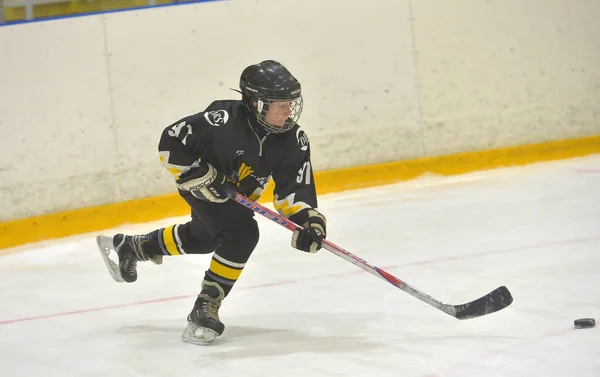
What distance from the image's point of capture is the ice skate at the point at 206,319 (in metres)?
3.11

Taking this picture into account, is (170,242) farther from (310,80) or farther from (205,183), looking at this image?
(310,80)

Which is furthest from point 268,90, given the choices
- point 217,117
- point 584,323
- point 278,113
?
point 584,323

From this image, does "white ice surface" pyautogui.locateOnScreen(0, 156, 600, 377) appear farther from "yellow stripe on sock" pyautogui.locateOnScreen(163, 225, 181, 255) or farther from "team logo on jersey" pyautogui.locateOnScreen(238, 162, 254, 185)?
"team logo on jersey" pyautogui.locateOnScreen(238, 162, 254, 185)

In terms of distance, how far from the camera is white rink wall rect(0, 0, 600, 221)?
5121 millimetres

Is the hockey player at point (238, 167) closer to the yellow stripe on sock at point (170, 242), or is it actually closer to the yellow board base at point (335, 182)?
the yellow stripe on sock at point (170, 242)

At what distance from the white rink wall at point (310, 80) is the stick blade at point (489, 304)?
Result: 2.80 m

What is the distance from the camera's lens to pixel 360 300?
138 inches

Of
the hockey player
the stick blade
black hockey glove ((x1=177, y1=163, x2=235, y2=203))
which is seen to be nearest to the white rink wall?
the hockey player

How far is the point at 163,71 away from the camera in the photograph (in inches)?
211

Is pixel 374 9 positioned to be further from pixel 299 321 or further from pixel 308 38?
pixel 299 321

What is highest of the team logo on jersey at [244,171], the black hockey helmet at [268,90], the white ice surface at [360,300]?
the black hockey helmet at [268,90]

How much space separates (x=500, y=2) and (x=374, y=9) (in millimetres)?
879

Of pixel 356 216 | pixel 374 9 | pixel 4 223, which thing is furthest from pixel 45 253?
pixel 374 9

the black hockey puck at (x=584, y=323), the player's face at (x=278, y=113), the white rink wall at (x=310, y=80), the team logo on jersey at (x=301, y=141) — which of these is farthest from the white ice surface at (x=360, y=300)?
the player's face at (x=278, y=113)
